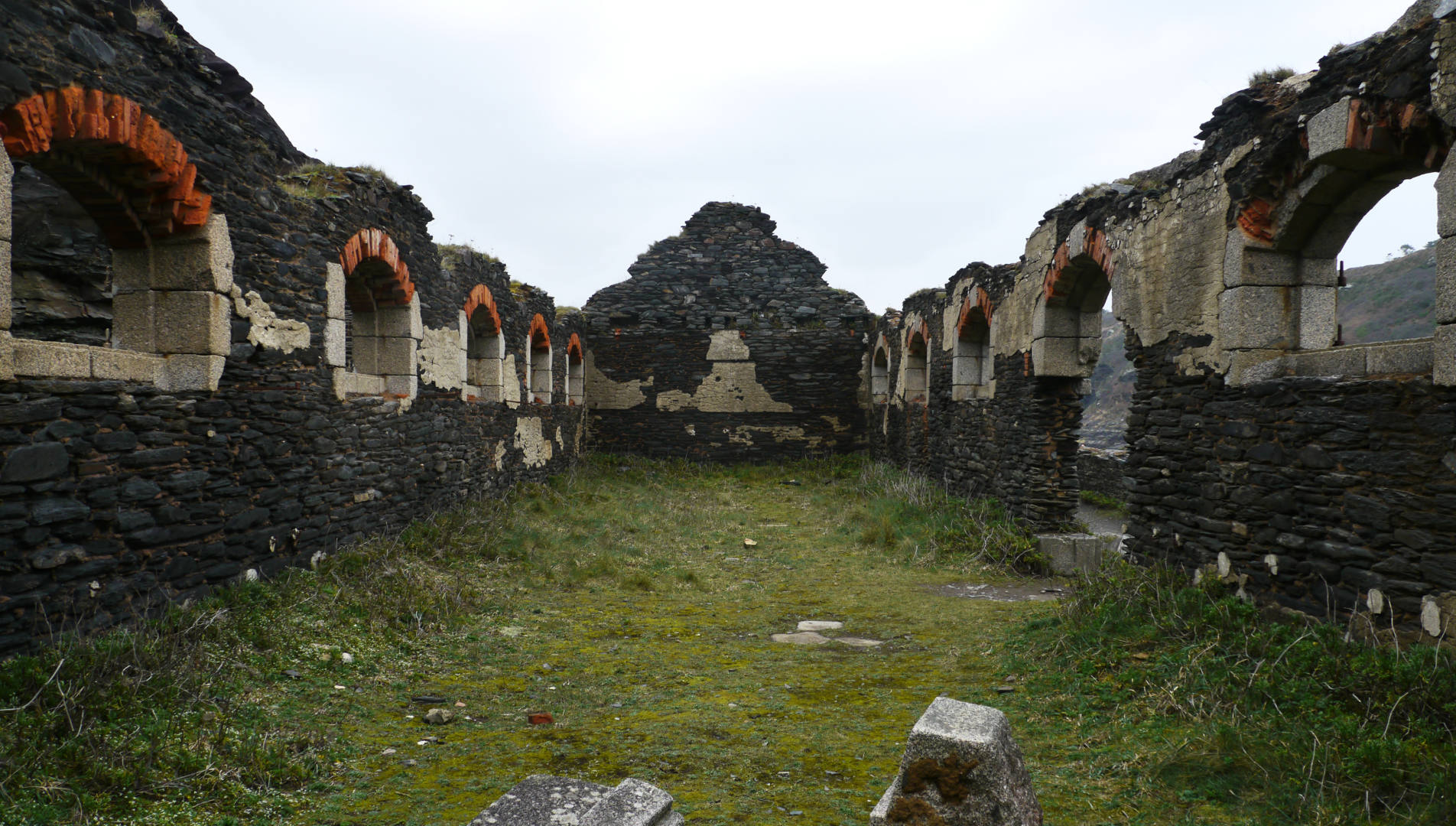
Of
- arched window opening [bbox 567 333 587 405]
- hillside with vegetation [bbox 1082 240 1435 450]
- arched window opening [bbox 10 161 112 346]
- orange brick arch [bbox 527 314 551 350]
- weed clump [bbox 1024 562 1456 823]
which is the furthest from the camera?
hillside with vegetation [bbox 1082 240 1435 450]

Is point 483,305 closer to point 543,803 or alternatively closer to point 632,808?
point 543,803

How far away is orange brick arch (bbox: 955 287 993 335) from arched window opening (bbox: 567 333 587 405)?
25.9 feet

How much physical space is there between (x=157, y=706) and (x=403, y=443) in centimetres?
442

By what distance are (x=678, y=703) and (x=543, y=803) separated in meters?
2.02

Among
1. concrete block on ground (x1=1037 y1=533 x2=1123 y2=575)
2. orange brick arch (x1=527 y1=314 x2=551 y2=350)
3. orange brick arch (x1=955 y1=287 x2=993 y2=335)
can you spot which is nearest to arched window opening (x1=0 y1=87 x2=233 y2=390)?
orange brick arch (x1=527 y1=314 x2=551 y2=350)

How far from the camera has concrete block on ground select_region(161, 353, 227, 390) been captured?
4.75m

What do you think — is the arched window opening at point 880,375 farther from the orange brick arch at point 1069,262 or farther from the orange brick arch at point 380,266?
the orange brick arch at point 380,266

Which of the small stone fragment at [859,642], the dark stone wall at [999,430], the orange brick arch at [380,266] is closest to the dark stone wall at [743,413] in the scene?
the dark stone wall at [999,430]

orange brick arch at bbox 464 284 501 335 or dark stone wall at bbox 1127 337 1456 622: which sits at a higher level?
orange brick arch at bbox 464 284 501 335

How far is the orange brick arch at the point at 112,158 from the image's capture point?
12.0 ft

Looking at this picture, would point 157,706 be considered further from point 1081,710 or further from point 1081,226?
point 1081,226

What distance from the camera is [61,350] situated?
3777 mm

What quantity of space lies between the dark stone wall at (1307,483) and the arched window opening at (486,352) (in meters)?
7.84

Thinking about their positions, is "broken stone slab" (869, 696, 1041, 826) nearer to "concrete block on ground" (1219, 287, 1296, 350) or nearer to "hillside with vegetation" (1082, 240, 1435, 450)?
"concrete block on ground" (1219, 287, 1296, 350)
